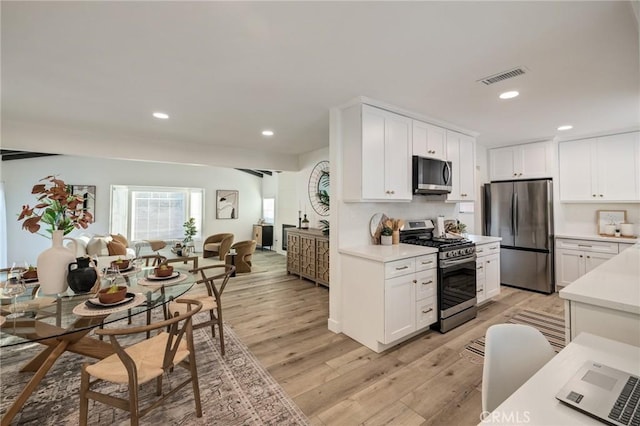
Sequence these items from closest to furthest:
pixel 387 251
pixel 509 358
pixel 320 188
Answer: pixel 509 358 < pixel 387 251 < pixel 320 188

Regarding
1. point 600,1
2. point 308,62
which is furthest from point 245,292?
point 600,1

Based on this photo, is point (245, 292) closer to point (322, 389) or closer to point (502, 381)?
point (322, 389)

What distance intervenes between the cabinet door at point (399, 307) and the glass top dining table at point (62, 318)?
1.83 meters

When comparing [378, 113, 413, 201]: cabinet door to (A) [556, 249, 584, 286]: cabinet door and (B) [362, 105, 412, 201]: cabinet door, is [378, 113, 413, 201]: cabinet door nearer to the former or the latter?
(B) [362, 105, 412, 201]: cabinet door

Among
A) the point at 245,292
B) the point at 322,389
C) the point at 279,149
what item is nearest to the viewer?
the point at 322,389

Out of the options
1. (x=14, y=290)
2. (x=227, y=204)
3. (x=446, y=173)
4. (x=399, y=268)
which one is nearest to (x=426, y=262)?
(x=399, y=268)

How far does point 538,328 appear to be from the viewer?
3.09 meters

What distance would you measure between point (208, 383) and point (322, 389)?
908 millimetres

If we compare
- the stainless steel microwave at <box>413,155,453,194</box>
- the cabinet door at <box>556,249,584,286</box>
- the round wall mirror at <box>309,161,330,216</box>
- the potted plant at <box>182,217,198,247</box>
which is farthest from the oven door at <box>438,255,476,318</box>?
the potted plant at <box>182,217,198,247</box>

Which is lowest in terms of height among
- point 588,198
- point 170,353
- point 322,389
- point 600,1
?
point 322,389

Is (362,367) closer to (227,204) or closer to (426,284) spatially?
(426,284)

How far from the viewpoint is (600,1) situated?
1.49m

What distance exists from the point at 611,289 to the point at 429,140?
2462 mm

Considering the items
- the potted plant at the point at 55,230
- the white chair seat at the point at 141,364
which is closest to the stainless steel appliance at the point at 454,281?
the white chair seat at the point at 141,364
